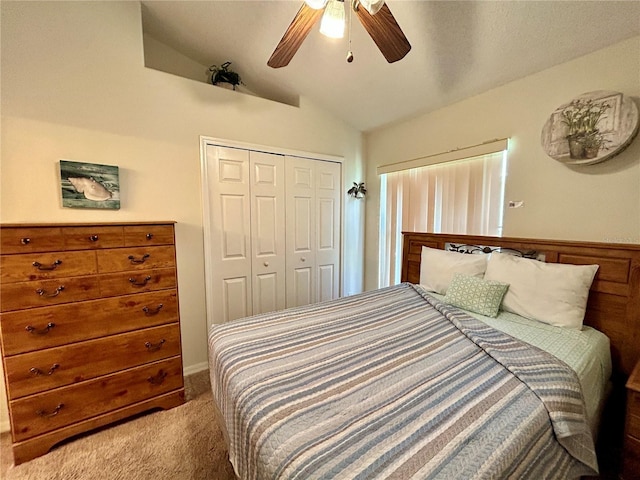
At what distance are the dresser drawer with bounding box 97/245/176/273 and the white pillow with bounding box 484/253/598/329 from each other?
2.27 metres

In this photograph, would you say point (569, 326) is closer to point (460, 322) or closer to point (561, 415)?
point (460, 322)

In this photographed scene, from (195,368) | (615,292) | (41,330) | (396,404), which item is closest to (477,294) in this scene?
(615,292)

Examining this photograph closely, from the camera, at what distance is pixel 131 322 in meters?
1.71

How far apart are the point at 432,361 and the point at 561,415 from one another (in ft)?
1.43

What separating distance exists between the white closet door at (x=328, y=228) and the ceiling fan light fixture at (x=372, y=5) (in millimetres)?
1792

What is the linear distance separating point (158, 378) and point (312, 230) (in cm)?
184

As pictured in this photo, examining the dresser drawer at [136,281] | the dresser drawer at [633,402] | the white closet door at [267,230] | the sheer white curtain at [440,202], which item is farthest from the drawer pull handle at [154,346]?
the dresser drawer at [633,402]

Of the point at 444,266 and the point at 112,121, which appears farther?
the point at 444,266

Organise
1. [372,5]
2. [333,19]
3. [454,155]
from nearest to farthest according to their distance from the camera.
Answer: [372,5]
[333,19]
[454,155]

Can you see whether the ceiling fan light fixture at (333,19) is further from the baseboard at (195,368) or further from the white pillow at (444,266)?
the baseboard at (195,368)

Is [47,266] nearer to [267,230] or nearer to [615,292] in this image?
[267,230]

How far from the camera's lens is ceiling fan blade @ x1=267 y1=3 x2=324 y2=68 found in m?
Result: 1.21

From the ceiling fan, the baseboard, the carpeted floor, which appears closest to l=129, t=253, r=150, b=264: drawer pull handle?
the carpeted floor

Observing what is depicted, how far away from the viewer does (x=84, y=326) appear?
5.15 feet
